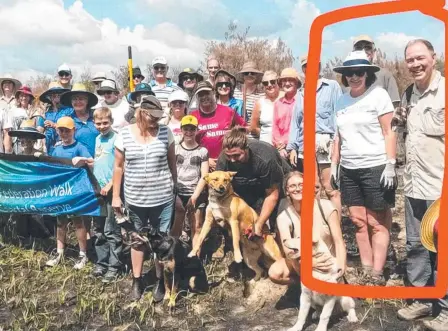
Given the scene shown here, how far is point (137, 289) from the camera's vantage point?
4918mm

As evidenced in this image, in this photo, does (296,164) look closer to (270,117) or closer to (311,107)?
(270,117)

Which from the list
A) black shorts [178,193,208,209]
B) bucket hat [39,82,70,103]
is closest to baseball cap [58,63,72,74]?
bucket hat [39,82,70,103]

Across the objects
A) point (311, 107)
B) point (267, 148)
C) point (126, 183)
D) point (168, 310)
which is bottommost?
point (168, 310)

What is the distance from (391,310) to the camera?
4.30 meters

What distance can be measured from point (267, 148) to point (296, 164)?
865 mm

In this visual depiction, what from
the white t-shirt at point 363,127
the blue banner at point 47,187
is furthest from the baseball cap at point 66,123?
the white t-shirt at point 363,127

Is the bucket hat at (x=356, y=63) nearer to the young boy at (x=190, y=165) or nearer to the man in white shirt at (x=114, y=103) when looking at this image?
the young boy at (x=190, y=165)

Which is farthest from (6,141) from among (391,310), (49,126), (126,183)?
(391,310)

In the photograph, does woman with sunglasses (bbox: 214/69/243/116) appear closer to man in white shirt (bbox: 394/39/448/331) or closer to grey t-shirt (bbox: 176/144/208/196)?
grey t-shirt (bbox: 176/144/208/196)

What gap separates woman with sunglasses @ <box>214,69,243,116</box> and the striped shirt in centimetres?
161

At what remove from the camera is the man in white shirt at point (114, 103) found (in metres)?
6.36

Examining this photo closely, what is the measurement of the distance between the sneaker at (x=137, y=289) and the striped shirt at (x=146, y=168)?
2.61 feet

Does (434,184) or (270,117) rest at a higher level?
(270,117)

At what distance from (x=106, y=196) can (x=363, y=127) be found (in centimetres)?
294
